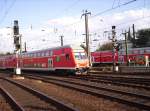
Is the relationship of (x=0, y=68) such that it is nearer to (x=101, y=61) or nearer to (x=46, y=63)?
(x=101, y=61)

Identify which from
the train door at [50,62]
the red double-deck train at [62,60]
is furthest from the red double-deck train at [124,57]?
the train door at [50,62]

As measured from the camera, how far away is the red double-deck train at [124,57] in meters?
56.3

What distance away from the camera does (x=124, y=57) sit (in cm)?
6212

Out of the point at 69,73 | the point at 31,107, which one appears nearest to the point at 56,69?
the point at 69,73

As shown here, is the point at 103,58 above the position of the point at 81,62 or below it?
above

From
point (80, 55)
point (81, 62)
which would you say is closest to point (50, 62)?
point (80, 55)

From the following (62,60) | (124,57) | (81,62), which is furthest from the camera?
(124,57)

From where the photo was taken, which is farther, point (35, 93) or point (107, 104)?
point (35, 93)

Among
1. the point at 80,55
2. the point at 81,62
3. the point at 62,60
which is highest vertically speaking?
the point at 80,55

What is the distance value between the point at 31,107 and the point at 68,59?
21100mm

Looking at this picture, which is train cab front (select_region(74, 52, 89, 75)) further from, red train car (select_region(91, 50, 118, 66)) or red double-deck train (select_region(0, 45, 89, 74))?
red train car (select_region(91, 50, 118, 66))

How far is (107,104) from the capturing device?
13289 mm

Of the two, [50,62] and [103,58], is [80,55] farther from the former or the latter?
[103,58]

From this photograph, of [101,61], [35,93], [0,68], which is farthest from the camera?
[0,68]
